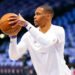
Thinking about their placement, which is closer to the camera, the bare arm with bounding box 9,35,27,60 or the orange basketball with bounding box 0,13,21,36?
the orange basketball with bounding box 0,13,21,36

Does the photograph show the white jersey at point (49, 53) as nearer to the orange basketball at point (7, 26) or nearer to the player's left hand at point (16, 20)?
the orange basketball at point (7, 26)

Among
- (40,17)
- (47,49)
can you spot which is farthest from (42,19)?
(47,49)

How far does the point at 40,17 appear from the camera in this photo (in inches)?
108

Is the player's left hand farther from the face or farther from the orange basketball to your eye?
the face

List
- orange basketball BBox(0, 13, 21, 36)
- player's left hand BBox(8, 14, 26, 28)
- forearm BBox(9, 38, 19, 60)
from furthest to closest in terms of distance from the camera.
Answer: forearm BBox(9, 38, 19, 60) → orange basketball BBox(0, 13, 21, 36) → player's left hand BBox(8, 14, 26, 28)

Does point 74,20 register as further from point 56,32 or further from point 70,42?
point 56,32

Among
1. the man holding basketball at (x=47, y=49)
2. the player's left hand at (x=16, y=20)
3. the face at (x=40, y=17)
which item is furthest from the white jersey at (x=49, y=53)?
the player's left hand at (x=16, y=20)

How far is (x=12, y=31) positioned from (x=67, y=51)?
7.01m

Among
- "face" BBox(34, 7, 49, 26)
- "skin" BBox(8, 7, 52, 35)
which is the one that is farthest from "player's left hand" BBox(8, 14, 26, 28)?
"face" BBox(34, 7, 49, 26)

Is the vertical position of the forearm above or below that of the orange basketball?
below

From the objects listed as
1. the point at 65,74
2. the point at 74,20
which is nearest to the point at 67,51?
the point at 74,20

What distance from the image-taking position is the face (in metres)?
2.73

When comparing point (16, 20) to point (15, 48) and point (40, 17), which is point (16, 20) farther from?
point (15, 48)

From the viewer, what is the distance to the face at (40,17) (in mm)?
2735
